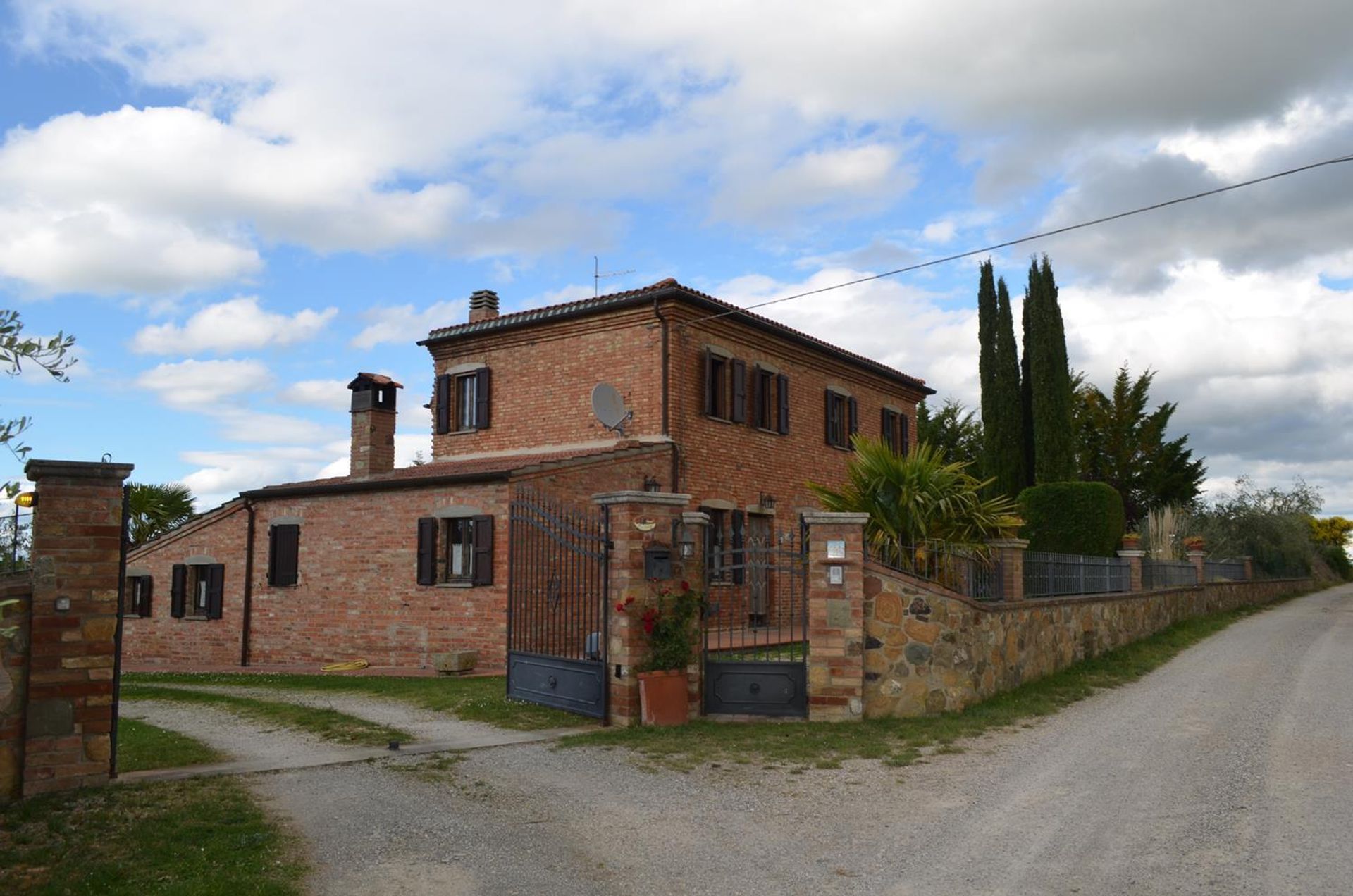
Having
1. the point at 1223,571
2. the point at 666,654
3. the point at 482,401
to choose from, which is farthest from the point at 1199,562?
the point at 666,654

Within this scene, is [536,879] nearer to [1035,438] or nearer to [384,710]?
[384,710]

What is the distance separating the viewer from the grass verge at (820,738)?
8242mm

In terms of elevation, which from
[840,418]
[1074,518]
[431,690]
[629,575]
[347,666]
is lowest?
[347,666]

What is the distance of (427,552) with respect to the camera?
16.5m

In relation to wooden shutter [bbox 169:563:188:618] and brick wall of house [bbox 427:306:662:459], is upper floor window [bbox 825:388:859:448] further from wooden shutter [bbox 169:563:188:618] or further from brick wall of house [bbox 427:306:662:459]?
wooden shutter [bbox 169:563:188:618]

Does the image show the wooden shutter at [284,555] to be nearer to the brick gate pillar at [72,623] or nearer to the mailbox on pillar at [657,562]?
the mailbox on pillar at [657,562]

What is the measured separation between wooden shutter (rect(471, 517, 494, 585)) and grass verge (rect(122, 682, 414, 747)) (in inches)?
162

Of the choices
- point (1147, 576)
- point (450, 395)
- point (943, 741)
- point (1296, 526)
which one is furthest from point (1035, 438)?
point (943, 741)

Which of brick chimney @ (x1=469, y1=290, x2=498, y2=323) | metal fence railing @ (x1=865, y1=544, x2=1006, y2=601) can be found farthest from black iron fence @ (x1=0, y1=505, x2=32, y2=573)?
brick chimney @ (x1=469, y1=290, x2=498, y2=323)

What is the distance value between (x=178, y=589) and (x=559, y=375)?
8671 millimetres

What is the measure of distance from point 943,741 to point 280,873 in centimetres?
582

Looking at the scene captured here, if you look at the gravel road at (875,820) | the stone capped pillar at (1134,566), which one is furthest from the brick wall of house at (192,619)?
the stone capped pillar at (1134,566)

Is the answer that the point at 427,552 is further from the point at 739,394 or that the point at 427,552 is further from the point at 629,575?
the point at 629,575

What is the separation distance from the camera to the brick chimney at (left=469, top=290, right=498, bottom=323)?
22.2m
